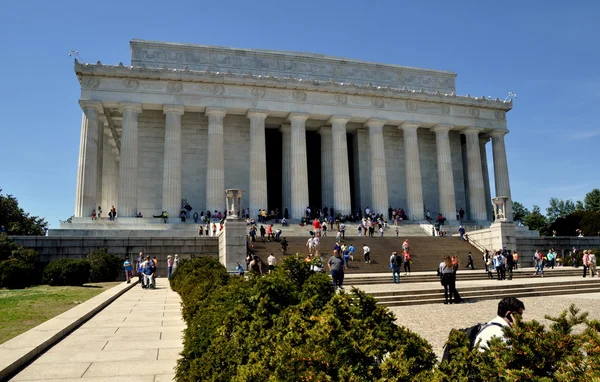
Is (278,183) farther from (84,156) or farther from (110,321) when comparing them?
(110,321)

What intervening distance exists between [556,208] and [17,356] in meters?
117

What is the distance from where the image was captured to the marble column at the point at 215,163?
139ft

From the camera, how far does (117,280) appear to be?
2956 centimetres

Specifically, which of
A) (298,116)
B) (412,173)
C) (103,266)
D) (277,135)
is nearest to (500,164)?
(412,173)

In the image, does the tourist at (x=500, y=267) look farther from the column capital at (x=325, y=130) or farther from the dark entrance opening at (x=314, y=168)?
the dark entrance opening at (x=314, y=168)

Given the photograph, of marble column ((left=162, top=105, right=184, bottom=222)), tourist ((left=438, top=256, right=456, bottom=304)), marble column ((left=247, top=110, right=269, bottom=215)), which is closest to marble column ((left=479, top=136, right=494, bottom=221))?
marble column ((left=247, top=110, right=269, bottom=215))

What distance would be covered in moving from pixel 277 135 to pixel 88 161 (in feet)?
65.4

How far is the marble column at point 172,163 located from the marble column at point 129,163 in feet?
8.19

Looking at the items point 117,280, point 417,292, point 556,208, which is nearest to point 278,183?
point 117,280

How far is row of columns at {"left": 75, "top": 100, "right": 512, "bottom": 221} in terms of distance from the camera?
4091cm

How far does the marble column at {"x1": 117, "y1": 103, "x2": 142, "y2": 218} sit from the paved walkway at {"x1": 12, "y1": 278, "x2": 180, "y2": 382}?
2785 centimetres

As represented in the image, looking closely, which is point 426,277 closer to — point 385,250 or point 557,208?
point 385,250

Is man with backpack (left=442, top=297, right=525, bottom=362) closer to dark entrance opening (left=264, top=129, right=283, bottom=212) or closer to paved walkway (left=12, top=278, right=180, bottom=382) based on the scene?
paved walkway (left=12, top=278, right=180, bottom=382)

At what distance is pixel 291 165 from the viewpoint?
4522cm
